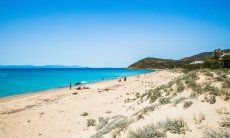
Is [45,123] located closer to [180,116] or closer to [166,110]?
[166,110]

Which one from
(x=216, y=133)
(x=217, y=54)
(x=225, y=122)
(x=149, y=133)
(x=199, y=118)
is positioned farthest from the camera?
(x=217, y=54)

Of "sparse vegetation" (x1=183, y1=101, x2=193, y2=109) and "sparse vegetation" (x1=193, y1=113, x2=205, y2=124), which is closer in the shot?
"sparse vegetation" (x1=193, y1=113, x2=205, y2=124)

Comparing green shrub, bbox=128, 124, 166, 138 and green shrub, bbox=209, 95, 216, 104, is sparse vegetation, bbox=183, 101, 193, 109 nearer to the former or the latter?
green shrub, bbox=209, 95, 216, 104

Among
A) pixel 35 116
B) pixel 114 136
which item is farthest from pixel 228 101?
pixel 35 116

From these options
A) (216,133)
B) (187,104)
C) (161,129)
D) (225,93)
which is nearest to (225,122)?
(216,133)

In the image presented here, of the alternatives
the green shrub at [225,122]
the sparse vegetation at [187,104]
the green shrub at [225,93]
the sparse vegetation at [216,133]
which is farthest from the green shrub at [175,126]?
the green shrub at [225,93]

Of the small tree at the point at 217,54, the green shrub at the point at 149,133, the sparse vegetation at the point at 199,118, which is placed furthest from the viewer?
the small tree at the point at 217,54

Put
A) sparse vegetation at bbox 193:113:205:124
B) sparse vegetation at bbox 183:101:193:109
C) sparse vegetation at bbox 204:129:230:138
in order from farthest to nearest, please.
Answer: sparse vegetation at bbox 183:101:193:109
sparse vegetation at bbox 193:113:205:124
sparse vegetation at bbox 204:129:230:138

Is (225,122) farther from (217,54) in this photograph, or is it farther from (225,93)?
(217,54)

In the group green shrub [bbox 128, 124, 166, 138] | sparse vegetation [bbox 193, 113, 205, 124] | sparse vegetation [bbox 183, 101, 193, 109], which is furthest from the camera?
sparse vegetation [bbox 183, 101, 193, 109]

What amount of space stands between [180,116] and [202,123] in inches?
45.9

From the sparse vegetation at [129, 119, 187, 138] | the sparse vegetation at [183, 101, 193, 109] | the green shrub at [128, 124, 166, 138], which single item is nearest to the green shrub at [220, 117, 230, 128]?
the sparse vegetation at [129, 119, 187, 138]

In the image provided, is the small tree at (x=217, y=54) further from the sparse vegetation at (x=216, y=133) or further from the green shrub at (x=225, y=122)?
the sparse vegetation at (x=216, y=133)

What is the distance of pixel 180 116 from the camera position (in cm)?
995
